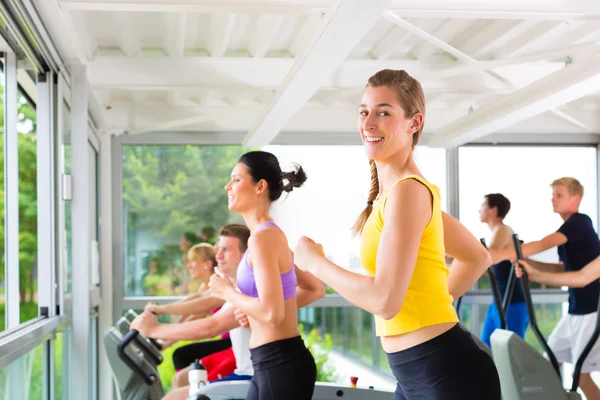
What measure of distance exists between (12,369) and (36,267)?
118cm

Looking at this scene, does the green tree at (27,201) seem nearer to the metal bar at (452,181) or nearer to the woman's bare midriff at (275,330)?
the woman's bare midriff at (275,330)

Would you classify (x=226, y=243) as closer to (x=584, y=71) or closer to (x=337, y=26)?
(x=337, y=26)

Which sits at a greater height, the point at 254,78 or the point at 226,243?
the point at 254,78

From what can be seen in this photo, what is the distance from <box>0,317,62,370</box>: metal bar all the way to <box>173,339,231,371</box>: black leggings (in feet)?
6.20

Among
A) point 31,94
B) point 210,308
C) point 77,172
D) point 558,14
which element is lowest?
point 210,308

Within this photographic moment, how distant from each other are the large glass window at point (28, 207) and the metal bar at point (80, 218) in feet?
1.06

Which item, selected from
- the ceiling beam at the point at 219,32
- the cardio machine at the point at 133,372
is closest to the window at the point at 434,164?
the ceiling beam at the point at 219,32

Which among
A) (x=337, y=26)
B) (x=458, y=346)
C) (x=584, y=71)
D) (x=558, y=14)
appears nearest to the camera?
(x=458, y=346)

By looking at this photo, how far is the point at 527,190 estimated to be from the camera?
7.93 m

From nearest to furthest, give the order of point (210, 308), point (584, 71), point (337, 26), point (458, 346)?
point (458, 346), point (337, 26), point (584, 71), point (210, 308)

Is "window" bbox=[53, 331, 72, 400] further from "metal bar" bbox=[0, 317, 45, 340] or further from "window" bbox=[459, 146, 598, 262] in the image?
"window" bbox=[459, 146, 598, 262]

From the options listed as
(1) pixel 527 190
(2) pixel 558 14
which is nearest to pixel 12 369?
(2) pixel 558 14

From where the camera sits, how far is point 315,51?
3615mm

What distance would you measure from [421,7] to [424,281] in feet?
6.98
